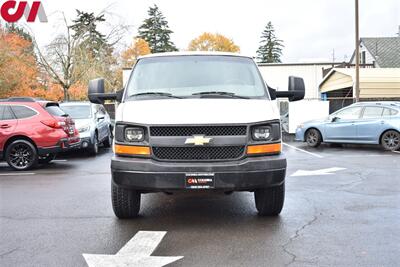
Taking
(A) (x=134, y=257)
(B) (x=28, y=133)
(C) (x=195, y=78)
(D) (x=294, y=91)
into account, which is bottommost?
(A) (x=134, y=257)

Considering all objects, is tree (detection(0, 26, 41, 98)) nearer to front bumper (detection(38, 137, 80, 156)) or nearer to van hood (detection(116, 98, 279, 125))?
front bumper (detection(38, 137, 80, 156))

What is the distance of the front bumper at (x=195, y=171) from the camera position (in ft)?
17.0

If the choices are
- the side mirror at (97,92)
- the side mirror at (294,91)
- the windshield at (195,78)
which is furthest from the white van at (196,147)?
the side mirror at (294,91)

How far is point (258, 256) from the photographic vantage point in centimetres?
→ 450

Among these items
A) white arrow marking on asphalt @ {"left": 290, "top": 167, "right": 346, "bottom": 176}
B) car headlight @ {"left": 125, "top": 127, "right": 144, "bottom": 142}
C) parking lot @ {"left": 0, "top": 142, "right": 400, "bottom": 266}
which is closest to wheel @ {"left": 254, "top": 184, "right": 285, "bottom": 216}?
parking lot @ {"left": 0, "top": 142, "right": 400, "bottom": 266}

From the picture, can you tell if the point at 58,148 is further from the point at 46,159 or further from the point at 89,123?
the point at 89,123

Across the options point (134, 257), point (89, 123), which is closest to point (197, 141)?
A: point (134, 257)

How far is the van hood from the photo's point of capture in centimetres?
525

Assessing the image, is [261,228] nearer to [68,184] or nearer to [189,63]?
[189,63]

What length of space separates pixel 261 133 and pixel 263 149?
0.19 metres

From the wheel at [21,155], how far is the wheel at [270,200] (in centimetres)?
686

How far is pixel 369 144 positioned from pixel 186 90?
10641mm

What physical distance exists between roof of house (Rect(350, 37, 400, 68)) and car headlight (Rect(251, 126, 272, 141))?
106 feet

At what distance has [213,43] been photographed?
68.0 meters
